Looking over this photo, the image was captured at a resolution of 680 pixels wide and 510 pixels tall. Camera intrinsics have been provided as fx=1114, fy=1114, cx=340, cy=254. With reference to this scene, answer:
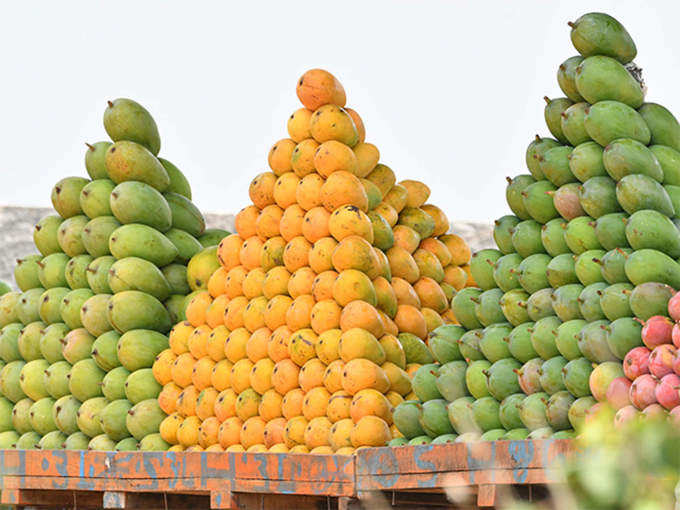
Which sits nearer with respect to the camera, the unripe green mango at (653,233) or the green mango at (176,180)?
the unripe green mango at (653,233)

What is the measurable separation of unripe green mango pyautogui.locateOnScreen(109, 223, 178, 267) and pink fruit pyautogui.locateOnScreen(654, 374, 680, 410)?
10.8 ft

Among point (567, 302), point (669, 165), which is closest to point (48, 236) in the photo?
point (567, 302)

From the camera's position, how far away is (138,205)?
609cm

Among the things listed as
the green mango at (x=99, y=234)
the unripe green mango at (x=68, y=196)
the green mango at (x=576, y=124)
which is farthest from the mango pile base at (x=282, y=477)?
the unripe green mango at (x=68, y=196)

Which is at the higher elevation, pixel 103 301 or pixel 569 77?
pixel 569 77

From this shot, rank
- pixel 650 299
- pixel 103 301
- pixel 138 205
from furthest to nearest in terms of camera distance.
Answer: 1. pixel 138 205
2. pixel 103 301
3. pixel 650 299

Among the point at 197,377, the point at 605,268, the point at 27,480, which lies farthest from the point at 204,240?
the point at 605,268

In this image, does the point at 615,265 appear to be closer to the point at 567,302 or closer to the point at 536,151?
the point at 567,302

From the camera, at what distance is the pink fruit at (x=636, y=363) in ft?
12.2

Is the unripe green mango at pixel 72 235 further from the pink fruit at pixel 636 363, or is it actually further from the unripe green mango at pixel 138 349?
the pink fruit at pixel 636 363

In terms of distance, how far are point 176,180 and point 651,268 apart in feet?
11.4

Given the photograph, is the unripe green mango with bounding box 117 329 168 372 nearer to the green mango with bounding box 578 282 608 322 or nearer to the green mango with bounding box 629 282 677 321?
the green mango with bounding box 578 282 608 322

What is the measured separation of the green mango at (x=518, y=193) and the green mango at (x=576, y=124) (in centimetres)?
20

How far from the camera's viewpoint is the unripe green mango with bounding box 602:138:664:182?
425 centimetres
